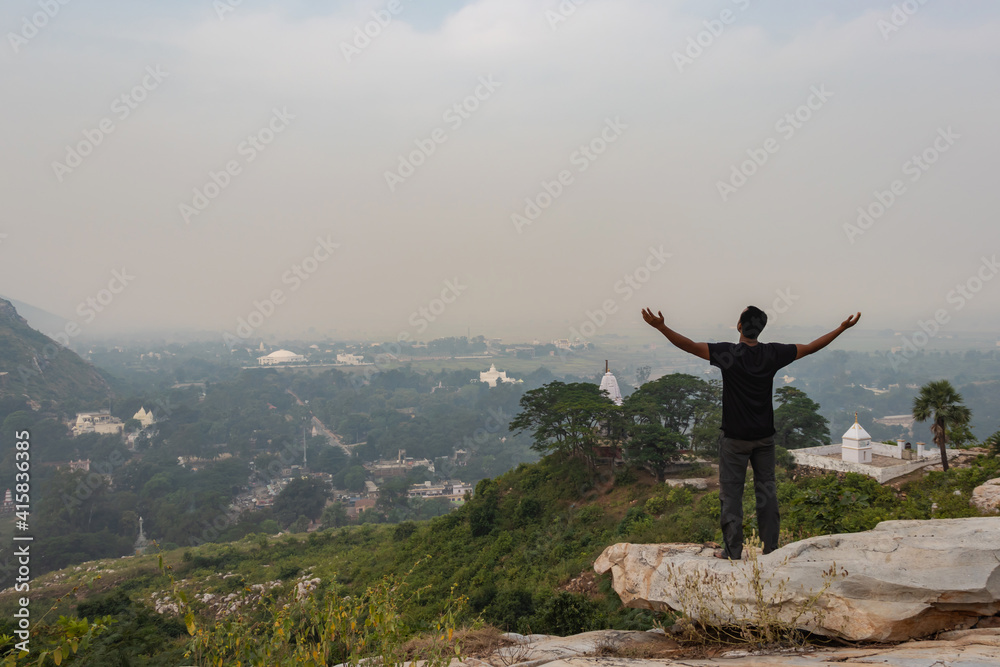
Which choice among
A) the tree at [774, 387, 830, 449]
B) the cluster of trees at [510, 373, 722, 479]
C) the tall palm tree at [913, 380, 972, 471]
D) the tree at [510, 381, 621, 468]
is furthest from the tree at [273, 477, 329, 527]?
the tall palm tree at [913, 380, 972, 471]

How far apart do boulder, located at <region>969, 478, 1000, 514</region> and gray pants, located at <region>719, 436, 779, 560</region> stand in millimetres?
5075

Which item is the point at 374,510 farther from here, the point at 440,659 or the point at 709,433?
the point at 440,659

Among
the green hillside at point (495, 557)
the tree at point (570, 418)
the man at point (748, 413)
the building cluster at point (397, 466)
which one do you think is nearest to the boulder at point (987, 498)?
the green hillside at point (495, 557)

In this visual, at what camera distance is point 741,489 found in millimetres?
3947

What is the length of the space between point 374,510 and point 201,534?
12314 mm

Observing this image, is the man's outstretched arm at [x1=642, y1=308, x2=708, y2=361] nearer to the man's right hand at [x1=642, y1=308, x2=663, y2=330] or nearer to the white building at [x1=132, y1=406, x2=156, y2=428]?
the man's right hand at [x1=642, y1=308, x2=663, y2=330]

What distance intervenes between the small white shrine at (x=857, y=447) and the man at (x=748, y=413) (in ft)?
42.6

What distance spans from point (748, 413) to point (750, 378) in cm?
26

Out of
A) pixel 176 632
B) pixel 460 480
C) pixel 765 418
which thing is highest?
pixel 765 418

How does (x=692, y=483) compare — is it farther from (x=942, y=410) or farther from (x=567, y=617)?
(x=567, y=617)

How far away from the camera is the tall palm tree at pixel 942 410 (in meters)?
12.7

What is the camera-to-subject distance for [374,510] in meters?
43.6

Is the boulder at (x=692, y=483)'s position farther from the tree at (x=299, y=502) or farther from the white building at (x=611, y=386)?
the tree at (x=299, y=502)

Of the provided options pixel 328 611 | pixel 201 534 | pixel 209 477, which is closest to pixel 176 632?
pixel 328 611
